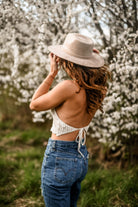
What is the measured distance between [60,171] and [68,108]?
54 centimetres

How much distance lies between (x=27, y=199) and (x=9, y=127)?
11.3 feet

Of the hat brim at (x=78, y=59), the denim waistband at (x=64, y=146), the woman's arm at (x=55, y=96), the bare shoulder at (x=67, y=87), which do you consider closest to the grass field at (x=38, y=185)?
the denim waistband at (x=64, y=146)

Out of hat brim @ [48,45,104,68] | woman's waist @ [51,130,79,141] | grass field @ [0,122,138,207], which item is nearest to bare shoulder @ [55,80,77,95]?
hat brim @ [48,45,104,68]

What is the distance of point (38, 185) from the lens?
325 cm

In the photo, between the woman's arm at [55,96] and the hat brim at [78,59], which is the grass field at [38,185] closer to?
the woman's arm at [55,96]

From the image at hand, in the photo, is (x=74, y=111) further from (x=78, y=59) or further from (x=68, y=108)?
(x=78, y=59)

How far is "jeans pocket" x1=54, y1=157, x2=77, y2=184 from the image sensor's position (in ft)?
5.65

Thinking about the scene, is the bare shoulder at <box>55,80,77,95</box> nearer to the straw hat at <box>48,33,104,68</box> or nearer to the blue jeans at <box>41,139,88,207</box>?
the straw hat at <box>48,33,104,68</box>

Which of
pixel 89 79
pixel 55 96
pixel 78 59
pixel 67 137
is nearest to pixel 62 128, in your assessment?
pixel 67 137

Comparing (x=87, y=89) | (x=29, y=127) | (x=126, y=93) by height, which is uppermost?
(x=87, y=89)

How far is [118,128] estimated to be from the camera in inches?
138

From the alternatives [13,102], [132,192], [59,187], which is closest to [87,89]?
[59,187]

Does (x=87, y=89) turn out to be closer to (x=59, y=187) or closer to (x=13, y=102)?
(x=59, y=187)

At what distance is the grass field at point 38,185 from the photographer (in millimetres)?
2908
